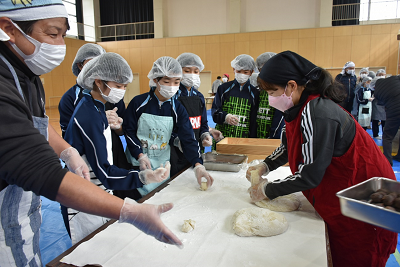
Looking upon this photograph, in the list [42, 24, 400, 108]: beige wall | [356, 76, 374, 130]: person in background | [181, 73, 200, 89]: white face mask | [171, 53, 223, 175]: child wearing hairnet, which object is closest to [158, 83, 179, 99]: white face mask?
[171, 53, 223, 175]: child wearing hairnet

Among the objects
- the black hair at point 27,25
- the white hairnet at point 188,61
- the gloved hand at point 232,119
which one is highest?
the white hairnet at point 188,61

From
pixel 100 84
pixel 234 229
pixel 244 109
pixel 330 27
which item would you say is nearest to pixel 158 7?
pixel 330 27

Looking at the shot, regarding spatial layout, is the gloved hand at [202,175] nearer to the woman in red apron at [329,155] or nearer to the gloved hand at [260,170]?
the gloved hand at [260,170]

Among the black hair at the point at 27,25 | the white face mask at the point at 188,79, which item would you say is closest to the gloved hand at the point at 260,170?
the black hair at the point at 27,25

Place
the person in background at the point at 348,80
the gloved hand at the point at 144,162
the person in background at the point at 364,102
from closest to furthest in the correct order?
the gloved hand at the point at 144,162 → the person in background at the point at 364,102 → the person in background at the point at 348,80

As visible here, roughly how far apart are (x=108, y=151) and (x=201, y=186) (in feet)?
2.10

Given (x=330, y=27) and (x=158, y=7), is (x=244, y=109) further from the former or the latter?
(x=158, y=7)

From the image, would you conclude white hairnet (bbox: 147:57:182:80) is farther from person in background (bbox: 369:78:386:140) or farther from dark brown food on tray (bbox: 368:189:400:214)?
person in background (bbox: 369:78:386:140)

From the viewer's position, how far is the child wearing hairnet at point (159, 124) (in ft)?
7.00

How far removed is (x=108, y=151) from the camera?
5.48 feet

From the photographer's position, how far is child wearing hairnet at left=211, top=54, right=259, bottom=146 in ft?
11.0

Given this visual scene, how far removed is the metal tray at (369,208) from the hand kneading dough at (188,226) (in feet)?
2.32

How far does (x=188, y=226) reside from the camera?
1.28 meters

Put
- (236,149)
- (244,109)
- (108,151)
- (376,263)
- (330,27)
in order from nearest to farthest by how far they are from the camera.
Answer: (376,263) → (108,151) → (236,149) → (244,109) → (330,27)
